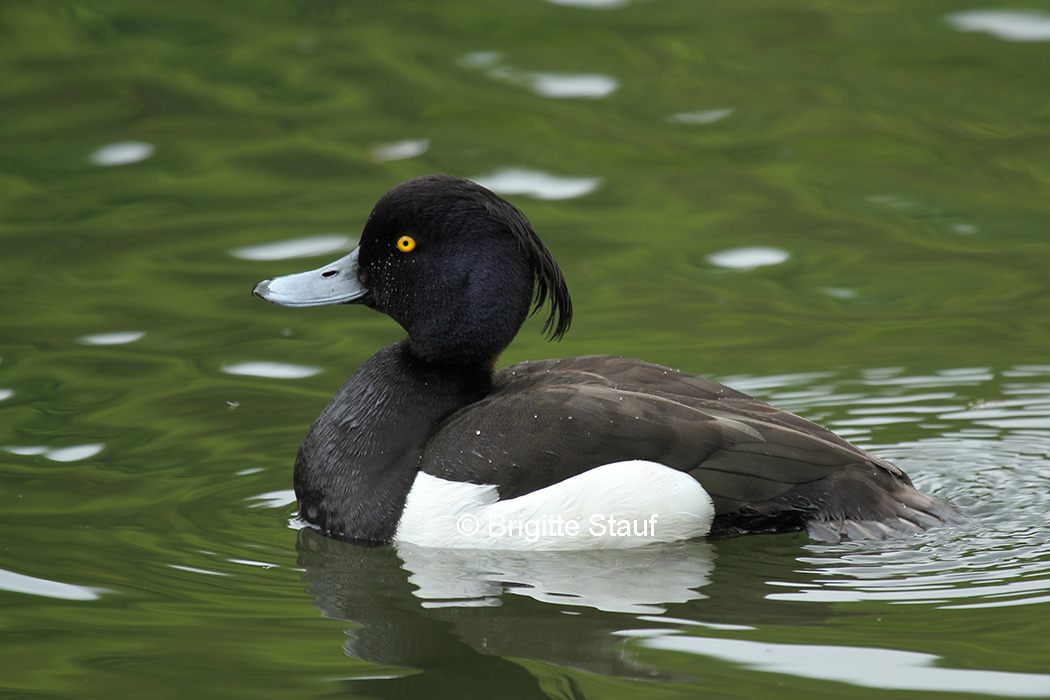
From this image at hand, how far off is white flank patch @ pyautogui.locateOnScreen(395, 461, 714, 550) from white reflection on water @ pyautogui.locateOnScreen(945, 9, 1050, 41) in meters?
6.77

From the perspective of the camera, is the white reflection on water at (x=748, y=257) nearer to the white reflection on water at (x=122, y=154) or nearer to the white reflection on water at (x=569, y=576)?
the white reflection on water at (x=569, y=576)

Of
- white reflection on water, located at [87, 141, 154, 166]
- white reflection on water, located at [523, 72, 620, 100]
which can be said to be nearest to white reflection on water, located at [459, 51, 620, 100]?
white reflection on water, located at [523, 72, 620, 100]

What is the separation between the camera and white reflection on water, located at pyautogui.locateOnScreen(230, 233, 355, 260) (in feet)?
27.7

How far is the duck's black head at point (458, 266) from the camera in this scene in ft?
17.9

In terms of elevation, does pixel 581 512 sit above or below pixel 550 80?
below

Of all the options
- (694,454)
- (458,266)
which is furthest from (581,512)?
(458,266)

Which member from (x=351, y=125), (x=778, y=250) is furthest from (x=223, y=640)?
(x=351, y=125)

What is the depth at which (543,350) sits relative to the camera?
729 cm

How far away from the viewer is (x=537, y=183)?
30.8 ft

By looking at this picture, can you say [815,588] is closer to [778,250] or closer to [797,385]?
[797,385]

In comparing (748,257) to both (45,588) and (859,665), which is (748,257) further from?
(45,588)

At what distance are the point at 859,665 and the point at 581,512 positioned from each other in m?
1.27

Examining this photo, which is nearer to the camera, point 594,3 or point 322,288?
point 322,288

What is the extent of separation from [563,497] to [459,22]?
6421mm
